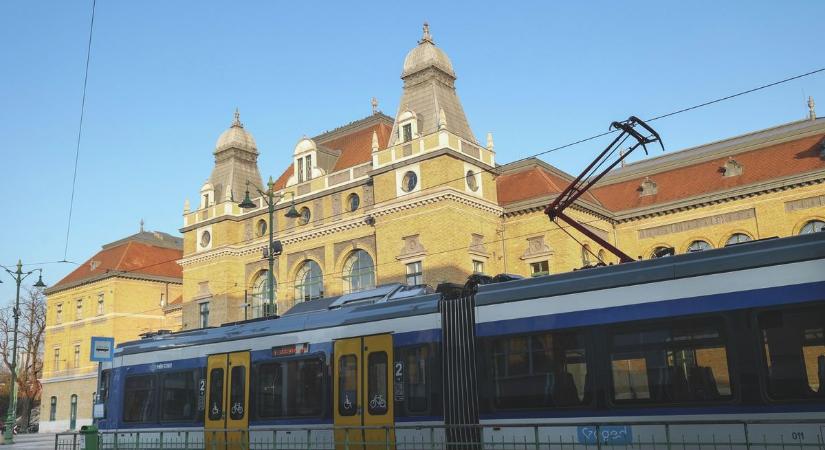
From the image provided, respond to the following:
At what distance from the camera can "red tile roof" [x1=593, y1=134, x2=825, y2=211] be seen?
35438 millimetres

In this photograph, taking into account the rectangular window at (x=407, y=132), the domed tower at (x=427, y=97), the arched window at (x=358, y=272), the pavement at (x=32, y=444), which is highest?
the domed tower at (x=427, y=97)

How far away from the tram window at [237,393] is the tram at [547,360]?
0.04m

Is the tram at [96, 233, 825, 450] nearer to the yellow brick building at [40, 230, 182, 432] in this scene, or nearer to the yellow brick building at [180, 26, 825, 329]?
the yellow brick building at [180, 26, 825, 329]

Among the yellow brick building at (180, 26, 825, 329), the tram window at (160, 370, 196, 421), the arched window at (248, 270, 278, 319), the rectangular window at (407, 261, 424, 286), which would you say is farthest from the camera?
the arched window at (248, 270, 278, 319)

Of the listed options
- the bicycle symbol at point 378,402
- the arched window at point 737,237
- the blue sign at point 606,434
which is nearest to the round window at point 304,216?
the arched window at point 737,237

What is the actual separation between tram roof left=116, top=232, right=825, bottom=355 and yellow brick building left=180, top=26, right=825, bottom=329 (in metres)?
14.7

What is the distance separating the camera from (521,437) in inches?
443

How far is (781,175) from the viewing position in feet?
115

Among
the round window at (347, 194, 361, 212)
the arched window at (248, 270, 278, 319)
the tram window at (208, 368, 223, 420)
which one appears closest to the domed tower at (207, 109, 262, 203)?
the arched window at (248, 270, 278, 319)

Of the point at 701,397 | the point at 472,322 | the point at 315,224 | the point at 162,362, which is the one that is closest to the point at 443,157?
the point at 315,224

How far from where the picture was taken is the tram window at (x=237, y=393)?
15.9 m

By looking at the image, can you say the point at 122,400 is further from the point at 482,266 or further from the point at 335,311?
the point at 482,266

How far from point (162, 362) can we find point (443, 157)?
→ 730 inches

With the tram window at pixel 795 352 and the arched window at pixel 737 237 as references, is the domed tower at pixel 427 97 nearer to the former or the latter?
the arched window at pixel 737 237
